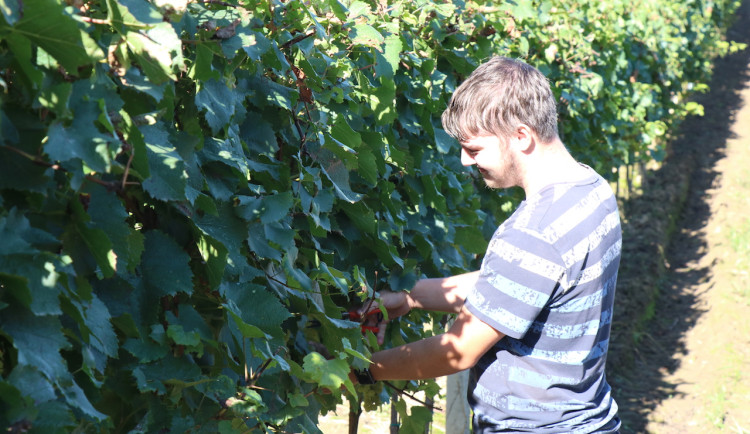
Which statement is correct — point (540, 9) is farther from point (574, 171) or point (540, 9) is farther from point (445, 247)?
point (574, 171)

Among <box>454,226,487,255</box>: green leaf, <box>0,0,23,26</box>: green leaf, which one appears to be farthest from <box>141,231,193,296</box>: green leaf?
<box>454,226,487,255</box>: green leaf

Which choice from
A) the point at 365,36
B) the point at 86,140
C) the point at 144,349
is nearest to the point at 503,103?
the point at 365,36

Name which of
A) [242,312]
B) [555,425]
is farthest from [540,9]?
[242,312]

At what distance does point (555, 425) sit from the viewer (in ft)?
7.20

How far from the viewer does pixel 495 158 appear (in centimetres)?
220

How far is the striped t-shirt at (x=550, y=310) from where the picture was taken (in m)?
2.05

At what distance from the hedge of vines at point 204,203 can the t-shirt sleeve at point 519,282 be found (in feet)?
1.20

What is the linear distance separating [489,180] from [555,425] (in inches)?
26.9

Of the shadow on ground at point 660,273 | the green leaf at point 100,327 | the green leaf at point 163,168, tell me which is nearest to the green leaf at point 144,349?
the green leaf at point 100,327

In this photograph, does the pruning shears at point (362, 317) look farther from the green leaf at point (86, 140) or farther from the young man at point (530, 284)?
the green leaf at point (86, 140)

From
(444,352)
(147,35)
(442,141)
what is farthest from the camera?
(442,141)

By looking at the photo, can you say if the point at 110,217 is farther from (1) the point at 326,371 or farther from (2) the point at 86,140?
(1) the point at 326,371

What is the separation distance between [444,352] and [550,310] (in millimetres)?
296

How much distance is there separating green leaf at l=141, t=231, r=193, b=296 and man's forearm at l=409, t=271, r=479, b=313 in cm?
119
